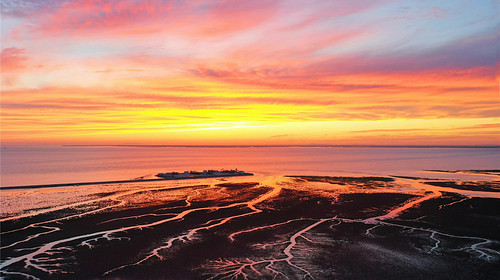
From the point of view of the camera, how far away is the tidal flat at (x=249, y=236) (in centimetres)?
1557

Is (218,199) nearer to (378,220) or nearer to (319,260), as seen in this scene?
(378,220)

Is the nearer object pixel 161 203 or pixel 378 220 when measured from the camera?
pixel 378 220

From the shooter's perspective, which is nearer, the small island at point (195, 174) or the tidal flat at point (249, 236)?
the tidal flat at point (249, 236)

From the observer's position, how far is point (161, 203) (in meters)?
31.9

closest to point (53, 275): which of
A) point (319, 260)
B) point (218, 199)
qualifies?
point (319, 260)

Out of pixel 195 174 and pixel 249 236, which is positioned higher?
pixel 195 174

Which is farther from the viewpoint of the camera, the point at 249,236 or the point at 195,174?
the point at 195,174

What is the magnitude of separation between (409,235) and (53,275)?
20.7 m

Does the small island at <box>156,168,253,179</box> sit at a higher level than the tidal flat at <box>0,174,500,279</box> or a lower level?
higher

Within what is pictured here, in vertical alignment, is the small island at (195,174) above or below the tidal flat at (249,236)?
above

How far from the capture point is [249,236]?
20906 millimetres

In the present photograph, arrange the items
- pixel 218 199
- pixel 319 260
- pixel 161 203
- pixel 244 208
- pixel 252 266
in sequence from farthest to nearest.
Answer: pixel 218 199
pixel 161 203
pixel 244 208
pixel 319 260
pixel 252 266

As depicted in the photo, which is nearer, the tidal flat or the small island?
the tidal flat

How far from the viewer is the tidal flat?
15570 mm
